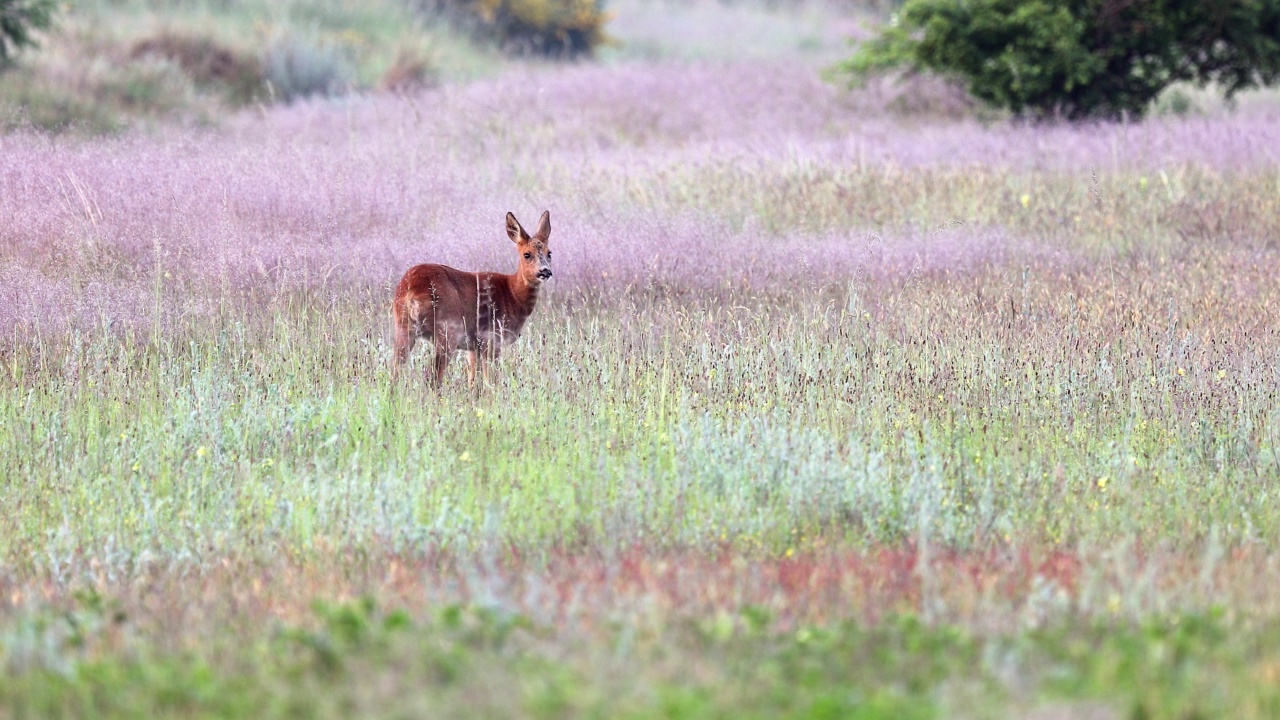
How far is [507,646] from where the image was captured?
11.6 feet

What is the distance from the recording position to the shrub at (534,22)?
3019 centimetres

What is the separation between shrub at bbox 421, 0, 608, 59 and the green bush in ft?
48.5

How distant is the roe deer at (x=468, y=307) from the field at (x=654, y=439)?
0.16 m

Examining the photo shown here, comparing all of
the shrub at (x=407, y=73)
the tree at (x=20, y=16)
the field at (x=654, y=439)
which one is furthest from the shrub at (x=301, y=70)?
the field at (x=654, y=439)

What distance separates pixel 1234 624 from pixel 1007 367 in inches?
133

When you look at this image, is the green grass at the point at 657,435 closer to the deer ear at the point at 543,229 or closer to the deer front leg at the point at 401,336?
the deer front leg at the point at 401,336

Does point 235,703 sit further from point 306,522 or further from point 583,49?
point 583,49

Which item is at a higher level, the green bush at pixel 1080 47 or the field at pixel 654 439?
the green bush at pixel 1080 47

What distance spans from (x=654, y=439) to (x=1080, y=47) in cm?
1084

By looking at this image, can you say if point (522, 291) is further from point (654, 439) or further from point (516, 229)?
point (654, 439)

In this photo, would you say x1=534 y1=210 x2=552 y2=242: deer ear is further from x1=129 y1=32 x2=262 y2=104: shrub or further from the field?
x1=129 y1=32 x2=262 y2=104: shrub

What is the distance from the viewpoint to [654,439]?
6.05m

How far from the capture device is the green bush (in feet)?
49.3

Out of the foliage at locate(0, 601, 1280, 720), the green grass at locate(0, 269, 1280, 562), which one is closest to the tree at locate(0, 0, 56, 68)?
the green grass at locate(0, 269, 1280, 562)
